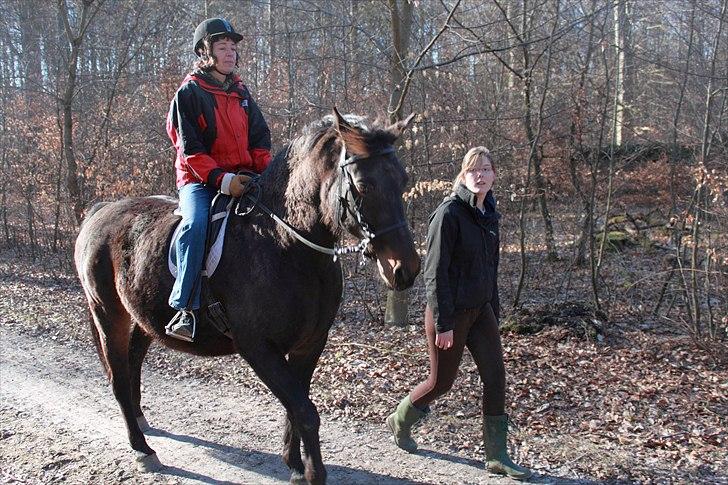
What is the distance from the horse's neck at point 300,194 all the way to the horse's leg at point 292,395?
0.80 metres

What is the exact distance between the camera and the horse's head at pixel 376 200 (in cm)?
311

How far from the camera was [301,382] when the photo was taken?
4.11 meters

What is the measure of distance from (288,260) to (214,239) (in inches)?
23.4

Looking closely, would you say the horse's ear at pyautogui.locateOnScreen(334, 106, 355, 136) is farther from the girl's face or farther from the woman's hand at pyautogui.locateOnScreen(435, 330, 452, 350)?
the woman's hand at pyautogui.locateOnScreen(435, 330, 452, 350)

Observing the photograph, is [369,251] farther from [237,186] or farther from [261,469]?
[261,469]

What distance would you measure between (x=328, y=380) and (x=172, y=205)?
275 cm

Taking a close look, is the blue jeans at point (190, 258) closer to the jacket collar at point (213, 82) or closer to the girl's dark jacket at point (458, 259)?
the jacket collar at point (213, 82)

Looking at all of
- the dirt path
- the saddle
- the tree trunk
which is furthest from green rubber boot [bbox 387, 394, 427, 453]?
the tree trunk

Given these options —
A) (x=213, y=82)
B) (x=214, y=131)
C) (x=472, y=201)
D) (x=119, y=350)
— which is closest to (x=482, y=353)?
(x=472, y=201)

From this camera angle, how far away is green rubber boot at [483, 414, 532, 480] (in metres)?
4.34

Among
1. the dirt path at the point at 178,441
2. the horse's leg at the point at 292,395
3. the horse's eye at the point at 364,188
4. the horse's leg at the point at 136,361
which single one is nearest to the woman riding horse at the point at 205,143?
the horse's leg at the point at 292,395

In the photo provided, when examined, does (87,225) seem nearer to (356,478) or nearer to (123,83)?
(356,478)

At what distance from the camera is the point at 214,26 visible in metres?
4.25

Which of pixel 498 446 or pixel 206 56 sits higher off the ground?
pixel 206 56
